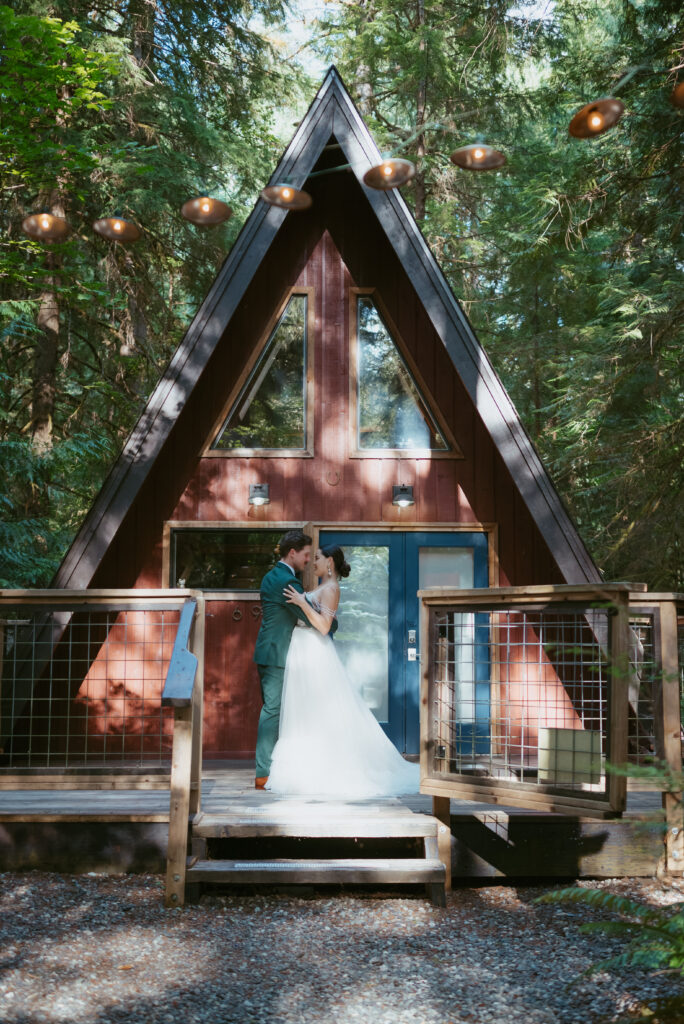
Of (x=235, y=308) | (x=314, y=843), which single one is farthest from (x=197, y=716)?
(x=235, y=308)

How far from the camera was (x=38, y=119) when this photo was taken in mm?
9000

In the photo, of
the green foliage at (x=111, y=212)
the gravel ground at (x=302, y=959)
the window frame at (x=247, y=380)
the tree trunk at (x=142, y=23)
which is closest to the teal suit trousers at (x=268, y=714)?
the gravel ground at (x=302, y=959)

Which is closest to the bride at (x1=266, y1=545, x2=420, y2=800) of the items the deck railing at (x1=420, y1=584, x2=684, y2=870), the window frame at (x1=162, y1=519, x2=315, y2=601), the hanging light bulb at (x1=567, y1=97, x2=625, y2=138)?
the deck railing at (x1=420, y1=584, x2=684, y2=870)

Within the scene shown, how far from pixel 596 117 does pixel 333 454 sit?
12.6 feet

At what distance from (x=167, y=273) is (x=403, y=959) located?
1251cm

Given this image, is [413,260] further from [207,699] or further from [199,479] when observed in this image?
[207,699]

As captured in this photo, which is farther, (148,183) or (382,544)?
(148,183)

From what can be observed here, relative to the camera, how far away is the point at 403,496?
25.8ft

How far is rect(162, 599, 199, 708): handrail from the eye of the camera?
13.9 feet

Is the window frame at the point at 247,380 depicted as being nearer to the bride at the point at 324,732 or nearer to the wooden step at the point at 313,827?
the bride at the point at 324,732

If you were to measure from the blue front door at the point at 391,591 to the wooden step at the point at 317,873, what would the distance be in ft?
10.5

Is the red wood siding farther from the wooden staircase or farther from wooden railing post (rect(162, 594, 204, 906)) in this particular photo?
wooden railing post (rect(162, 594, 204, 906))

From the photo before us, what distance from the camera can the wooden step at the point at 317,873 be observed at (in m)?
4.54

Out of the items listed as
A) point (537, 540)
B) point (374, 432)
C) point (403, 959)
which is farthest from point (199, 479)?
point (403, 959)
